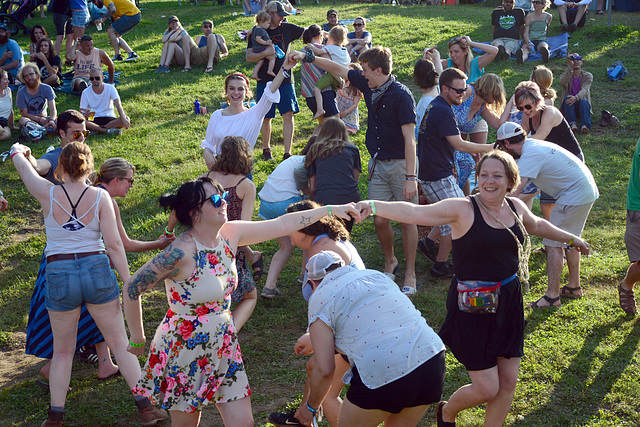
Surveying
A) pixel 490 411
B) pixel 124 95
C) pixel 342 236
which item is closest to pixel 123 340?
pixel 342 236

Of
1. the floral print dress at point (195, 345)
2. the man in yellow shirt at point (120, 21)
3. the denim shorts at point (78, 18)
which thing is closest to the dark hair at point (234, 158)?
the floral print dress at point (195, 345)

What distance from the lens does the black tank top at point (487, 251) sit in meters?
3.88

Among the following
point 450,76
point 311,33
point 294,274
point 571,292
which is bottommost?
point 571,292

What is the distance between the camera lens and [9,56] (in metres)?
13.0

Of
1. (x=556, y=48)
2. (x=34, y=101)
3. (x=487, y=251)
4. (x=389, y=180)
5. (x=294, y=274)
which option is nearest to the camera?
(x=487, y=251)

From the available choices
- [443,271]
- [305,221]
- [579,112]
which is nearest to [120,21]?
[579,112]

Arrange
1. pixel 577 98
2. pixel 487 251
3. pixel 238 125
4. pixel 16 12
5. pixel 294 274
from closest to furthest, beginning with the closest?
pixel 487 251
pixel 238 125
pixel 294 274
pixel 577 98
pixel 16 12

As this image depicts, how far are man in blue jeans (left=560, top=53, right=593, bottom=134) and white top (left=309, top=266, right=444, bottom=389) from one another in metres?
9.48

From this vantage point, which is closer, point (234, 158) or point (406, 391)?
point (406, 391)

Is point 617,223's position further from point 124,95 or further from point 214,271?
point 124,95

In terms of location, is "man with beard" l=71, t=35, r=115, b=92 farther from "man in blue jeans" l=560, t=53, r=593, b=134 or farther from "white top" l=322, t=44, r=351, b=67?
"man in blue jeans" l=560, t=53, r=593, b=134

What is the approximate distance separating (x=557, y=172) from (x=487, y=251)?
2407 millimetres

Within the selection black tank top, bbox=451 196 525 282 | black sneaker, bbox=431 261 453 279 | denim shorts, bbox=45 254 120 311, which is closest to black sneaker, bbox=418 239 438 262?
black sneaker, bbox=431 261 453 279

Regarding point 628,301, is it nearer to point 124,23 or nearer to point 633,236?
point 633,236
